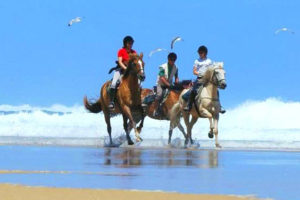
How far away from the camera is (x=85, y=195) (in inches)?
318

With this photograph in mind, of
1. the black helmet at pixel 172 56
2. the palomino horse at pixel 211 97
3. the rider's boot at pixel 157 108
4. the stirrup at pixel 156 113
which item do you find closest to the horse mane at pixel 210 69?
the palomino horse at pixel 211 97

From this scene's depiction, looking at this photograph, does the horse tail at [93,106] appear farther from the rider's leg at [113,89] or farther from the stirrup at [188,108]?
the stirrup at [188,108]

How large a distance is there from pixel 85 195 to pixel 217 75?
15.9m

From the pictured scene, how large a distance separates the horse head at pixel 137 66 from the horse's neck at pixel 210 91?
2.28 meters

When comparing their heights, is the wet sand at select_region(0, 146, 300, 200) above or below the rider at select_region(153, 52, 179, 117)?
below

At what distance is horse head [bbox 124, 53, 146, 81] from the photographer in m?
22.7

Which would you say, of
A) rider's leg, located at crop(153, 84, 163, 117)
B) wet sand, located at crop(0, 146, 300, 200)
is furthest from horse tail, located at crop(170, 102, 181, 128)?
wet sand, located at crop(0, 146, 300, 200)

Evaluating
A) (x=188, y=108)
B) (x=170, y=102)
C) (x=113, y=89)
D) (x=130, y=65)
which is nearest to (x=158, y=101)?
(x=170, y=102)

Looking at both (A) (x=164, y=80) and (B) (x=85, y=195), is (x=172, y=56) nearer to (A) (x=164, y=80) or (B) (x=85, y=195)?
(A) (x=164, y=80)

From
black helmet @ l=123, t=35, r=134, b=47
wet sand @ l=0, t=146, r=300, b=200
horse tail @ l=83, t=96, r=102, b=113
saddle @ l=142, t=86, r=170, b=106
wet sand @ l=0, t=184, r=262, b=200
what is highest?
black helmet @ l=123, t=35, r=134, b=47

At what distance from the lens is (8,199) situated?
7645mm

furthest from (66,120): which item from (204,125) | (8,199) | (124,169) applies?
(8,199)

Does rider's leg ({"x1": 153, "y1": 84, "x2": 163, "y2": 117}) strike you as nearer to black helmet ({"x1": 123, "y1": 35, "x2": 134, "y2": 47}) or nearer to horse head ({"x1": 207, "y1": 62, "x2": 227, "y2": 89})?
horse head ({"x1": 207, "y1": 62, "x2": 227, "y2": 89})

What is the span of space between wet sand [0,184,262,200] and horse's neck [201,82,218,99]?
51.2 ft
